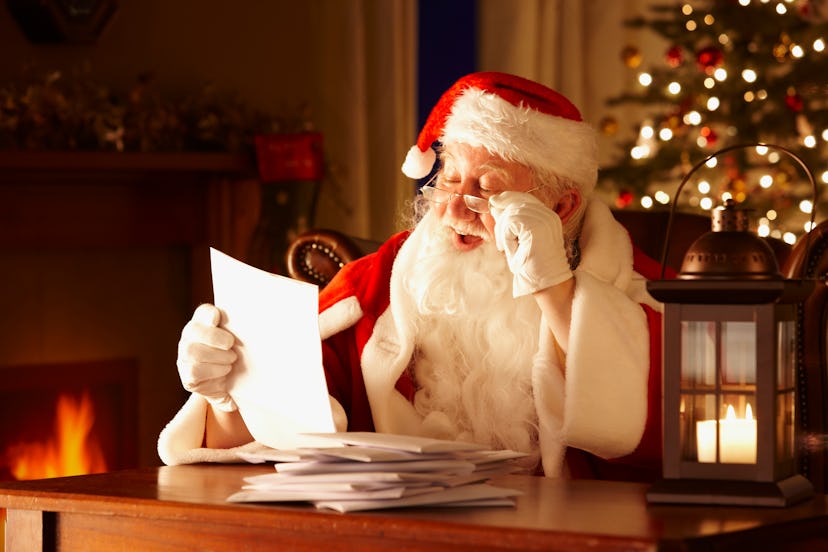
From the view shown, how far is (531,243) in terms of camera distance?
5.74 feet

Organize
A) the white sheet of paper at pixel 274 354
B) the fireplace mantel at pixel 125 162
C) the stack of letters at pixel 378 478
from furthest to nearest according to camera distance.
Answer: the fireplace mantel at pixel 125 162 < the white sheet of paper at pixel 274 354 < the stack of letters at pixel 378 478

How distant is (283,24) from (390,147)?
22.5 inches

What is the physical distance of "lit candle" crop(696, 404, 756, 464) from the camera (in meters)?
1.42

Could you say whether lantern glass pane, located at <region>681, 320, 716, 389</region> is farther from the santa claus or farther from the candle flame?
the santa claus

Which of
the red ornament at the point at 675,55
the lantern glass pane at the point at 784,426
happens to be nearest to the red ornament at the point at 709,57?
the red ornament at the point at 675,55

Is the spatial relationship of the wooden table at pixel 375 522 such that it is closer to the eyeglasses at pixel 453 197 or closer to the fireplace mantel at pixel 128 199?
the eyeglasses at pixel 453 197

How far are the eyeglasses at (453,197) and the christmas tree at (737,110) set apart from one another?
2.46m

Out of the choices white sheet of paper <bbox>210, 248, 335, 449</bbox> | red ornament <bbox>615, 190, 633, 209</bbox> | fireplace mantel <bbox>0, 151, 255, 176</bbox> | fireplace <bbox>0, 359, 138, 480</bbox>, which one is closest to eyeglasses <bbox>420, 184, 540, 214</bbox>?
white sheet of paper <bbox>210, 248, 335, 449</bbox>

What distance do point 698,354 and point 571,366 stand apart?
38cm

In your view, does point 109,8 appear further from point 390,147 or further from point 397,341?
point 397,341

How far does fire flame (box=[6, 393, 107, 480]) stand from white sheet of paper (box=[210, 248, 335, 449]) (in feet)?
7.06

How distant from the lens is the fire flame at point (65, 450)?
3768 mm

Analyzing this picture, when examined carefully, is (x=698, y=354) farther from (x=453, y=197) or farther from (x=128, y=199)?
(x=128, y=199)

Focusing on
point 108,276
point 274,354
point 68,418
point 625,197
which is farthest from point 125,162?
point 274,354
